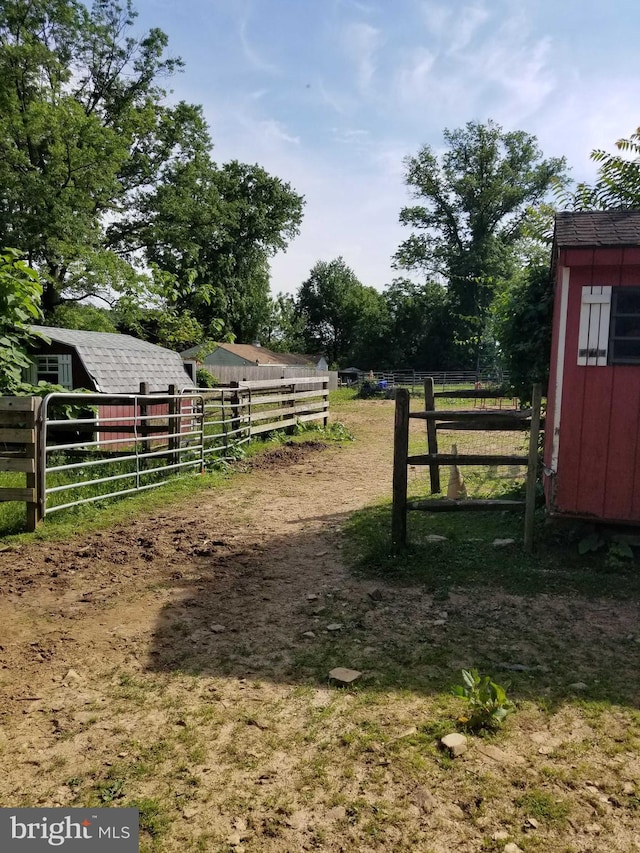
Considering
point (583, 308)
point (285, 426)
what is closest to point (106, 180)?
point (285, 426)

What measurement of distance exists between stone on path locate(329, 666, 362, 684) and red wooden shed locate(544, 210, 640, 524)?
9.39ft

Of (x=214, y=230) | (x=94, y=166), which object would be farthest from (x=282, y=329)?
(x=94, y=166)

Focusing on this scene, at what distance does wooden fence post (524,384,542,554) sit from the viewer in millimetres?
5086

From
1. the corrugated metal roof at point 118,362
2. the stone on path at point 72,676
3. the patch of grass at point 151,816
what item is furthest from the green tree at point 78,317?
the patch of grass at point 151,816

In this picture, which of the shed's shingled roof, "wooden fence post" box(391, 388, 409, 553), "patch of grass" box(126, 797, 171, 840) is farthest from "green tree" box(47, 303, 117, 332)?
"patch of grass" box(126, 797, 171, 840)

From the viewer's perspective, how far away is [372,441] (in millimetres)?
14250

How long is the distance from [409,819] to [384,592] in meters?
2.37

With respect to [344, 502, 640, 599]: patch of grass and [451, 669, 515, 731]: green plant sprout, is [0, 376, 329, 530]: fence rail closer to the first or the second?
[344, 502, 640, 599]: patch of grass

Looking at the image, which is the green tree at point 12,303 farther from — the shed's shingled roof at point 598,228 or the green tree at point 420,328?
the green tree at point 420,328

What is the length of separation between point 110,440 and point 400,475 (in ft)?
12.4

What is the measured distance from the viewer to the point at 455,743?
2.57 meters

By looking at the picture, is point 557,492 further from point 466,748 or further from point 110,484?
point 110,484

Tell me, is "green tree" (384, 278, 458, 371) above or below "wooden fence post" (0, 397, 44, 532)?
above

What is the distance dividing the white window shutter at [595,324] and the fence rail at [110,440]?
5.12 m
